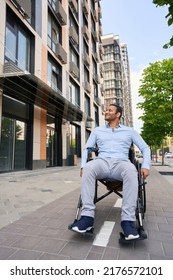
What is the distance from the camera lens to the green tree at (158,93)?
10281mm

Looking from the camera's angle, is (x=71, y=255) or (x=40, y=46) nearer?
(x=71, y=255)

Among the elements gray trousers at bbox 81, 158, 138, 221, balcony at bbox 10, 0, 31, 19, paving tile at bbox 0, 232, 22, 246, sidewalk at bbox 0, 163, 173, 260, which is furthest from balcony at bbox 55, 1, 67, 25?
paving tile at bbox 0, 232, 22, 246

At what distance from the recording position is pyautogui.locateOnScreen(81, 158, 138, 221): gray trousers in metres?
2.23

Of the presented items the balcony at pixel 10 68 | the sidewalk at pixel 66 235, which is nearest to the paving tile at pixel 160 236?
the sidewalk at pixel 66 235

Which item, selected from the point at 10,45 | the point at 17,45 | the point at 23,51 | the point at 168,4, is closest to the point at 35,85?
the point at 10,45

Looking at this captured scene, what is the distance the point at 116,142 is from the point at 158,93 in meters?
8.64

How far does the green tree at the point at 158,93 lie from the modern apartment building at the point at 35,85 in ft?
16.2

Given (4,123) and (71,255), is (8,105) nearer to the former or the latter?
(4,123)

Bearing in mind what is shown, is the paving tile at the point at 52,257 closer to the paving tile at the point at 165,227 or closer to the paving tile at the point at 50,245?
the paving tile at the point at 50,245

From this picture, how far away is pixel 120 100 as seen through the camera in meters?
62.1

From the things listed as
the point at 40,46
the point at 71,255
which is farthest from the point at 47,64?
the point at 71,255

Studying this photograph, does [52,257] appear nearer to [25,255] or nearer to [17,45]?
[25,255]

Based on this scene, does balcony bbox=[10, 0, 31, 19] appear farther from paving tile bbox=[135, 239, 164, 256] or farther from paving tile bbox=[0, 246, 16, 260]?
paving tile bbox=[135, 239, 164, 256]
